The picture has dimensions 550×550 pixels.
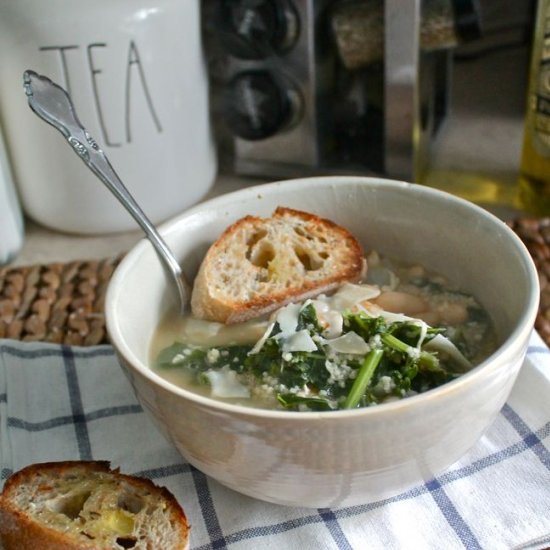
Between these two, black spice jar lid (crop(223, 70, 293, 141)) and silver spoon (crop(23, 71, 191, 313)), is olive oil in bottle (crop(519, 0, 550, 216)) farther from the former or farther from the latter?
A: silver spoon (crop(23, 71, 191, 313))

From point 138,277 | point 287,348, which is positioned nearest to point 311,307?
point 287,348

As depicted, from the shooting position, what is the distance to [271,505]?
0.81 metres

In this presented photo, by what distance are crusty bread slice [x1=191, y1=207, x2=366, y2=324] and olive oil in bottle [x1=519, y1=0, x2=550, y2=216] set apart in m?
0.46

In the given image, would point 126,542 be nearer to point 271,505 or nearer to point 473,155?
point 271,505

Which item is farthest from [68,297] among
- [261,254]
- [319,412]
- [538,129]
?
[538,129]

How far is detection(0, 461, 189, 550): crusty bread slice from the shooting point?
75 cm

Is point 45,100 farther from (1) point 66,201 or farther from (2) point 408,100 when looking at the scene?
(2) point 408,100

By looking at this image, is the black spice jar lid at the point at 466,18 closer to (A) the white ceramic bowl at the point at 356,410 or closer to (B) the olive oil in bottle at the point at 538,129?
(B) the olive oil in bottle at the point at 538,129

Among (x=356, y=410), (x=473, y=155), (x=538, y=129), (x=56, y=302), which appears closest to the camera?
(x=356, y=410)

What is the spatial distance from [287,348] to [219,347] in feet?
0.35

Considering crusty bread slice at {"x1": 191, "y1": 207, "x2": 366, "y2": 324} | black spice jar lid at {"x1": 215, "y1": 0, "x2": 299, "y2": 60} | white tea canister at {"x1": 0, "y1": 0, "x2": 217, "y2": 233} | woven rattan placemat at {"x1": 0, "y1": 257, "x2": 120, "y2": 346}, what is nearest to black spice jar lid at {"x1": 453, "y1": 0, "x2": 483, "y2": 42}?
black spice jar lid at {"x1": 215, "y1": 0, "x2": 299, "y2": 60}

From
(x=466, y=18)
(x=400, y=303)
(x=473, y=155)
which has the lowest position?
(x=473, y=155)

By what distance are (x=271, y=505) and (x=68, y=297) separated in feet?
1.62

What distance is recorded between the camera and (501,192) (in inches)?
56.2
